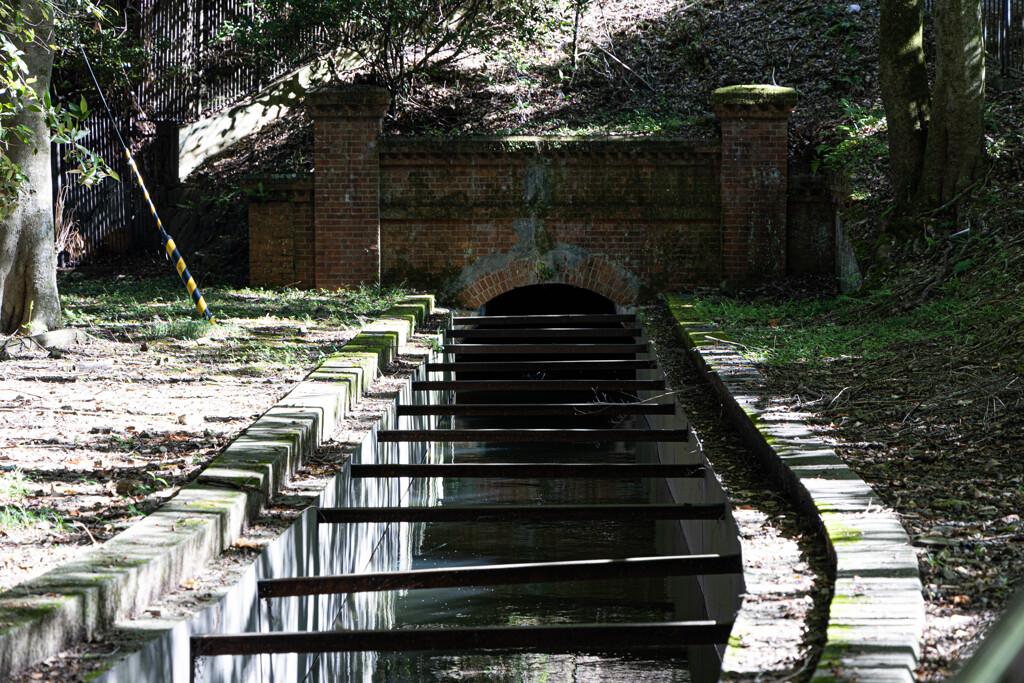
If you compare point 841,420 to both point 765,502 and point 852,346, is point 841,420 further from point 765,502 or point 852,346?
point 852,346

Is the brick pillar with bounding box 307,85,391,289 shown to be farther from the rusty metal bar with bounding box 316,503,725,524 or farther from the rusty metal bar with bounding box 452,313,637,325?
the rusty metal bar with bounding box 316,503,725,524

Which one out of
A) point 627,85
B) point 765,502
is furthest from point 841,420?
point 627,85

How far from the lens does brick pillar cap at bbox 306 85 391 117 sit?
1246 centimetres

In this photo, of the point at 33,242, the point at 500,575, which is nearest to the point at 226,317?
the point at 33,242

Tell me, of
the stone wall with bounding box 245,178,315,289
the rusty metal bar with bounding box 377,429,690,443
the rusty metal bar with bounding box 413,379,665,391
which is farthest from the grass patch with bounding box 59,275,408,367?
the rusty metal bar with bounding box 377,429,690,443

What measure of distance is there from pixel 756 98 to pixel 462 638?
10231 mm

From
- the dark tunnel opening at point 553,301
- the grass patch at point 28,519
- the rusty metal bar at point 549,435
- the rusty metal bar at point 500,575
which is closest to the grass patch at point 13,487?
the grass patch at point 28,519

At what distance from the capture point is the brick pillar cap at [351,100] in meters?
12.5

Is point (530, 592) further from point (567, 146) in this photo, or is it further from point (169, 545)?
point (567, 146)

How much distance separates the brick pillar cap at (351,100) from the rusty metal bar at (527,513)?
859 centimetres

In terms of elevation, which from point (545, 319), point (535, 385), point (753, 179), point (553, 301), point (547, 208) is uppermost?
point (753, 179)

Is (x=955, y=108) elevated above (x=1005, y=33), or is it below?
below

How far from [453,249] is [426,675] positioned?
8114mm

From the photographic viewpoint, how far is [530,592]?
6395mm
